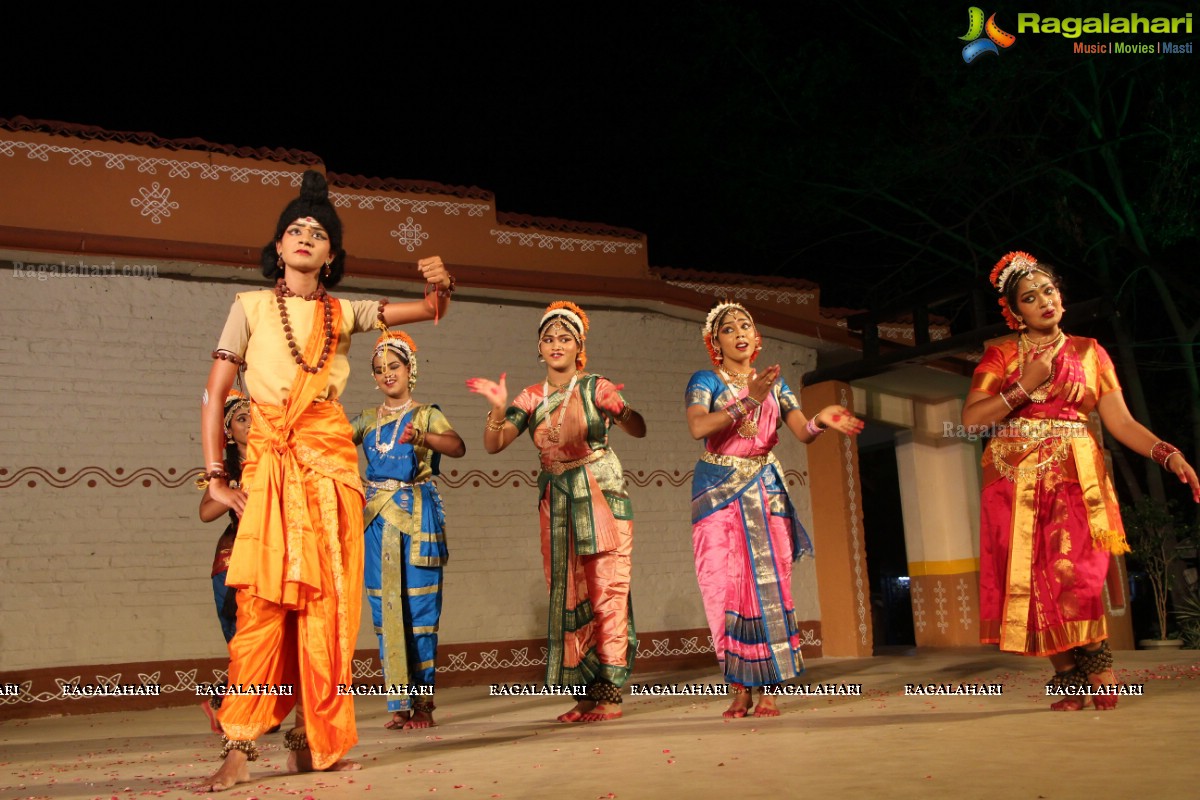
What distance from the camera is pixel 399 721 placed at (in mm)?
5352

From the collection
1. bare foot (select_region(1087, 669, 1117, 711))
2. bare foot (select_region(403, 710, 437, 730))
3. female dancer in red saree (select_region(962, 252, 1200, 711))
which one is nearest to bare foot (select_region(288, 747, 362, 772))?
bare foot (select_region(403, 710, 437, 730))

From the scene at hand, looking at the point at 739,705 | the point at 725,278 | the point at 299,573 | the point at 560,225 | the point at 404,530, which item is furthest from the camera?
the point at 725,278

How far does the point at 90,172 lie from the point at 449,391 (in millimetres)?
2756

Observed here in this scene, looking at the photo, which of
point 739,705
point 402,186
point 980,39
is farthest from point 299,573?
point 980,39

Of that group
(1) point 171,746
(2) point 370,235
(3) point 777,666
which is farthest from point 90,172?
(3) point 777,666

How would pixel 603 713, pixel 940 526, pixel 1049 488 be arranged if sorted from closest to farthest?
pixel 1049 488, pixel 603 713, pixel 940 526

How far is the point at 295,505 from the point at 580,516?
2.01 metres

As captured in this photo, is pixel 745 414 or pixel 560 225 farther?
pixel 560 225

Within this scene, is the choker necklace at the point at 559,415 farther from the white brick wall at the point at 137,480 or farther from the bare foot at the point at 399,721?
the white brick wall at the point at 137,480

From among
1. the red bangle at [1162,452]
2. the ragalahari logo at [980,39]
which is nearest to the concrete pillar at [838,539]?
the ragalahari logo at [980,39]

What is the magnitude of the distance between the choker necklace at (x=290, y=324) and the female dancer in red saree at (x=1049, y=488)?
2.69m

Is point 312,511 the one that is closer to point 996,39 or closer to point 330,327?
point 330,327

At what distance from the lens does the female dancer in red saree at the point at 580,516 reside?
5352 millimetres

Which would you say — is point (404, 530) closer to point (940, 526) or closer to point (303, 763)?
point (303, 763)
